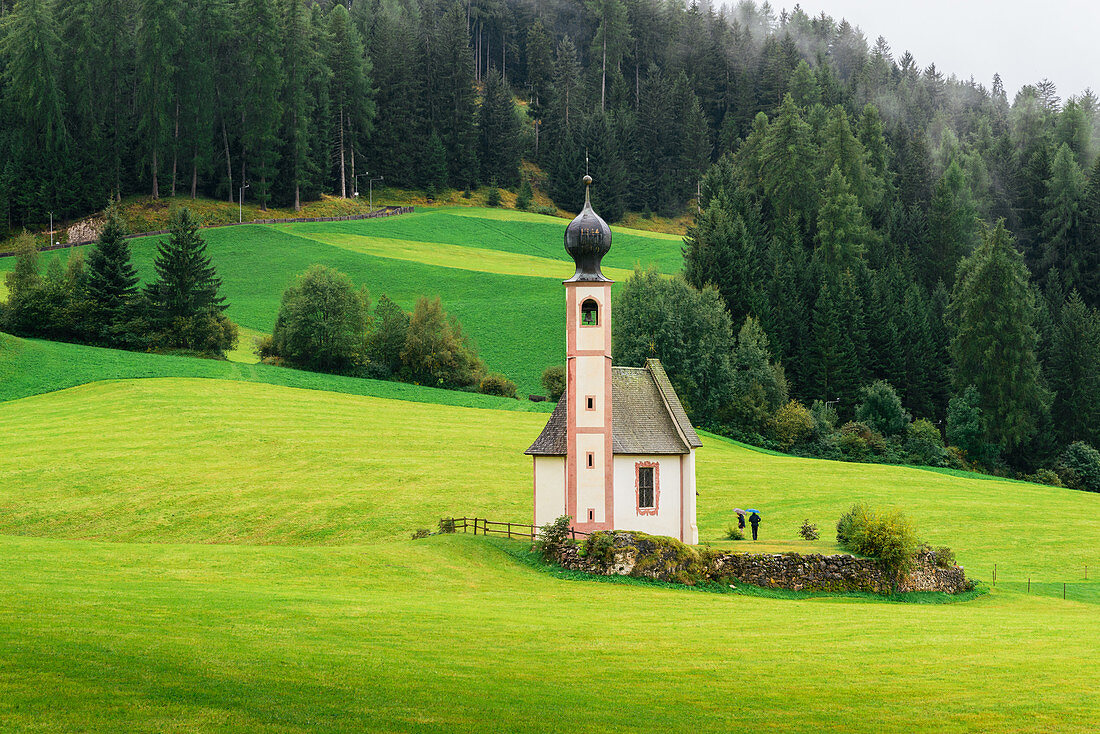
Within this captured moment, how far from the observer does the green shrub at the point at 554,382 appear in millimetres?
78500

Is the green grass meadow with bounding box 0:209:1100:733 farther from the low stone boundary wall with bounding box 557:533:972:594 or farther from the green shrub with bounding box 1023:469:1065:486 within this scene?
the green shrub with bounding box 1023:469:1065:486

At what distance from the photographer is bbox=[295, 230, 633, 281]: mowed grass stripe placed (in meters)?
110

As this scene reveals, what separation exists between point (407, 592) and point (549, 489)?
11.6m

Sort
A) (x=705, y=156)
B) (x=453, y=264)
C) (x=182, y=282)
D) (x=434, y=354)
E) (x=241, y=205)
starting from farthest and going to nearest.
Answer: (x=705, y=156) < (x=241, y=205) < (x=453, y=264) < (x=182, y=282) < (x=434, y=354)

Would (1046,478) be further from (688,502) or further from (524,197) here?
(524,197)

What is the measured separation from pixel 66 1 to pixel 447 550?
10915cm

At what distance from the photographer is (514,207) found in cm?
14538

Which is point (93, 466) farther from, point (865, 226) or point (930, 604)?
point (865, 226)

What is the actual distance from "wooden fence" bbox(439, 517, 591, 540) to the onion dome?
955 cm

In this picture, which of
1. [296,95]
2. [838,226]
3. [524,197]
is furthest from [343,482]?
[524,197]

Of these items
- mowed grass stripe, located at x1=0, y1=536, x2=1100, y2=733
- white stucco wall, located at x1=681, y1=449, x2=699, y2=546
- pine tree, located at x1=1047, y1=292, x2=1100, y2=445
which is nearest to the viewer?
mowed grass stripe, located at x1=0, y1=536, x2=1100, y2=733

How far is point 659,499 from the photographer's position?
132ft

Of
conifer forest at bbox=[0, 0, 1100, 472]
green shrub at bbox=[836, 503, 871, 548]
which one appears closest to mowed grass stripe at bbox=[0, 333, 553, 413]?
conifer forest at bbox=[0, 0, 1100, 472]

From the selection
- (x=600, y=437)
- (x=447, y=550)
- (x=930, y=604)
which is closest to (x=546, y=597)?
(x=447, y=550)
